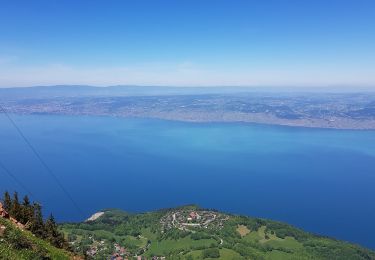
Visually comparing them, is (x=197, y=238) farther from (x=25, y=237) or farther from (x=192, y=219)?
(x=25, y=237)

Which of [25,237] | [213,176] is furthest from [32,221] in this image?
[213,176]

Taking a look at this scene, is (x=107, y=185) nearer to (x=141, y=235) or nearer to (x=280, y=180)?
(x=141, y=235)

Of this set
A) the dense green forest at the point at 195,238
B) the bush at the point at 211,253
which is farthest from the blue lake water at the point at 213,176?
the bush at the point at 211,253

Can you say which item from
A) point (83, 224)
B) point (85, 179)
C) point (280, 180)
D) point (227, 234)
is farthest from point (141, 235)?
point (280, 180)

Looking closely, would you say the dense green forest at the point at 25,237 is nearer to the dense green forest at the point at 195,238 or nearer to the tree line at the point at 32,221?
the tree line at the point at 32,221

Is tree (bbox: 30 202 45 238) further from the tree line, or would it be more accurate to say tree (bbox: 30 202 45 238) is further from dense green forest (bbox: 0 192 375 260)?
dense green forest (bbox: 0 192 375 260)
